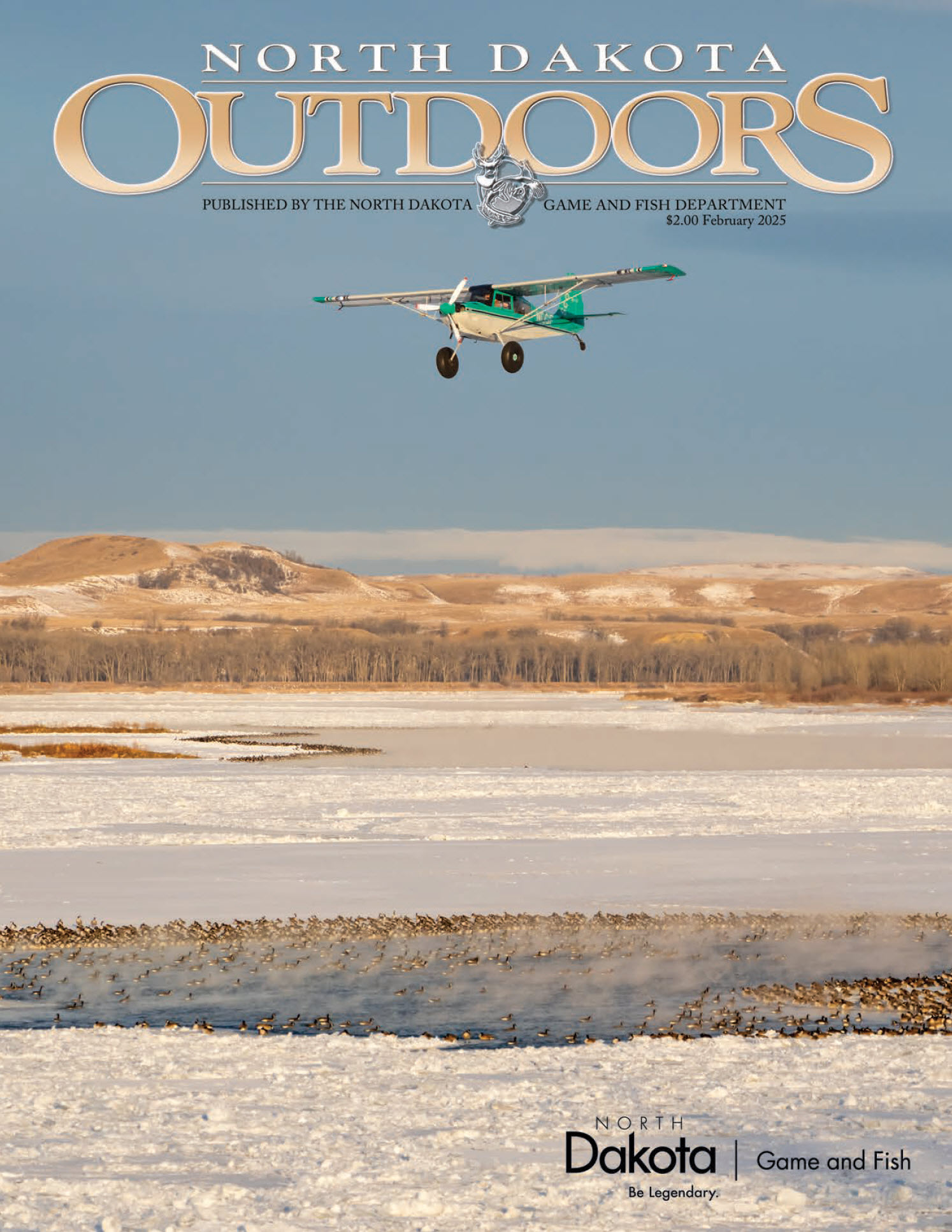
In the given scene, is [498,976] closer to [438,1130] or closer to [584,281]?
[438,1130]

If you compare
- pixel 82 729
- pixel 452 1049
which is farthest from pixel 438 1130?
pixel 82 729

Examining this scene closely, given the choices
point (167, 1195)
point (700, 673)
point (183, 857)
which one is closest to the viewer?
point (167, 1195)

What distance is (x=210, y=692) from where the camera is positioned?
4606 inches

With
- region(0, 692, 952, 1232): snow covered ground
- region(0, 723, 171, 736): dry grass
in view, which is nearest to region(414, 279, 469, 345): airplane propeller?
region(0, 692, 952, 1232): snow covered ground

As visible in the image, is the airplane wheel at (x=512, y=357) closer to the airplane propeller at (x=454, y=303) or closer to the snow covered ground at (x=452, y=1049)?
the airplane propeller at (x=454, y=303)

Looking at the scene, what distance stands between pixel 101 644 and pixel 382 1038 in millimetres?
144094

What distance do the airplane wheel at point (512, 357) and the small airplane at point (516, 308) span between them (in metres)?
0.01

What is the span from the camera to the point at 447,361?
26.6 meters

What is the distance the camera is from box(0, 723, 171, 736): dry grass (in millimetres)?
52375

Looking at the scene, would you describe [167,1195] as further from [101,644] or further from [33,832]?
[101,644]

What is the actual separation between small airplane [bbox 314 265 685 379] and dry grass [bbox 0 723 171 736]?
90.0ft

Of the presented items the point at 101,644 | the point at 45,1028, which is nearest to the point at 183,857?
the point at 45,1028

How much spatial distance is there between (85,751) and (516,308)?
19.7 m

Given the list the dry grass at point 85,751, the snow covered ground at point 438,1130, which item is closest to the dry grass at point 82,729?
the dry grass at point 85,751
